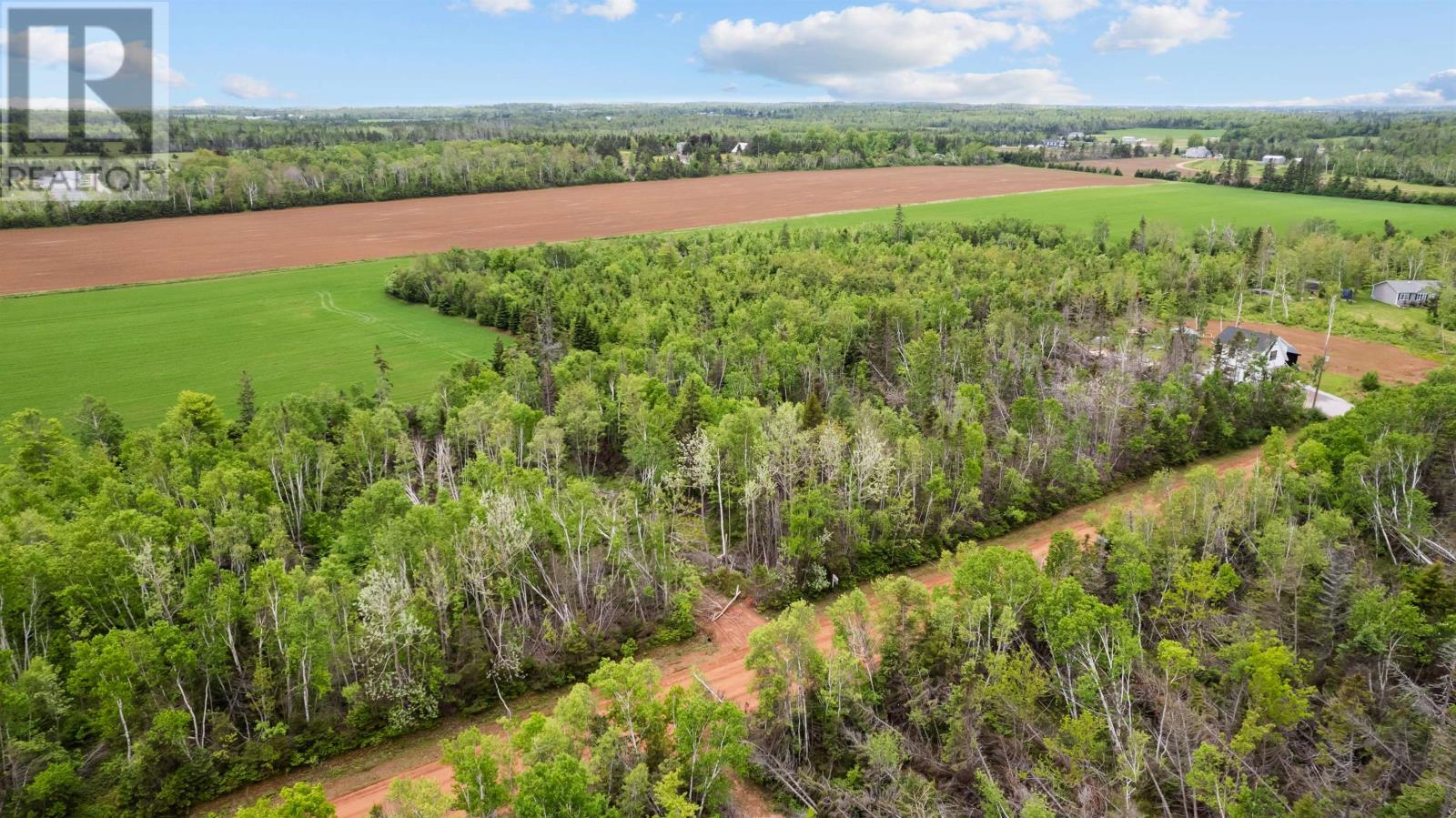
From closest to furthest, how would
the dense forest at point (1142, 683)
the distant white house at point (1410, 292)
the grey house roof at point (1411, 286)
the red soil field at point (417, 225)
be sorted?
1. the dense forest at point (1142, 683)
2. the distant white house at point (1410, 292)
3. the grey house roof at point (1411, 286)
4. the red soil field at point (417, 225)

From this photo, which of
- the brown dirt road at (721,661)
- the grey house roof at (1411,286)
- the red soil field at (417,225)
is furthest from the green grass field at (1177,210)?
the brown dirt road at (721,661)

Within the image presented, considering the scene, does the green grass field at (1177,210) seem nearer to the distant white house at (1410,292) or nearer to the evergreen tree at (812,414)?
the distant white house at (1410,292)

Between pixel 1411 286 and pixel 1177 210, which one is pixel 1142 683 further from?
pixel 1177 210

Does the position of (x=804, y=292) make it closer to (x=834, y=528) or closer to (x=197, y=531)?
(x=834, y=528)

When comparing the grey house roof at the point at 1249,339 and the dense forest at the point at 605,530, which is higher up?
the grey house roof at the point at 1249,339

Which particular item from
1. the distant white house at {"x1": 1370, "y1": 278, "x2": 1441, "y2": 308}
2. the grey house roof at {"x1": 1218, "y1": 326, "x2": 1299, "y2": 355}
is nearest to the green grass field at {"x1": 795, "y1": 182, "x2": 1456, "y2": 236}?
the distant white house at {"x1": 1370, "y1": 278, "x2": 1441, "y2": 308}

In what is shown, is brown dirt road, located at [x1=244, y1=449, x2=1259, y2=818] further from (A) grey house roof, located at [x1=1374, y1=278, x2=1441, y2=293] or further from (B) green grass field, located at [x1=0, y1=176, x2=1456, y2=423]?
(A) grey house roof, located at [x1=1374, y1=278, x2=1441, y2=293]
